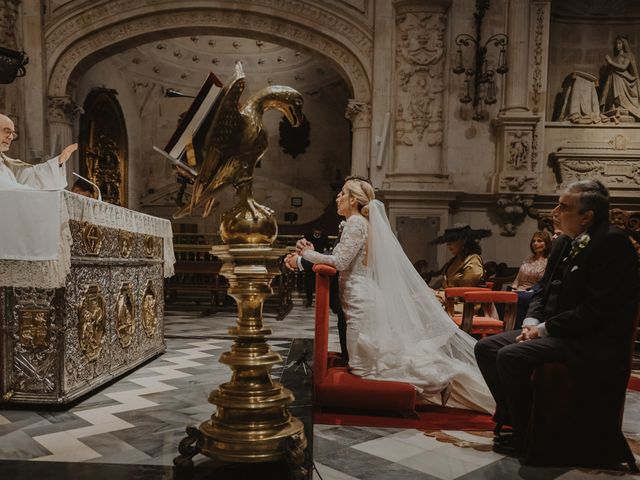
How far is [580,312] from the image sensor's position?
7.99 feet

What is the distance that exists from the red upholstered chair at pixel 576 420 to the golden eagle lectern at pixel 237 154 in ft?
5.15

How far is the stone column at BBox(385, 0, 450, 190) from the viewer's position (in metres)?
8.73

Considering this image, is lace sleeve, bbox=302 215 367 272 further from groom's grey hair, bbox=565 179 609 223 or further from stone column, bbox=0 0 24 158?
stone column, bbox=0 0 24 158

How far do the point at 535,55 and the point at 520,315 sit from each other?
5755 mm

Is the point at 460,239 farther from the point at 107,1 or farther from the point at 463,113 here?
the point at 107,1

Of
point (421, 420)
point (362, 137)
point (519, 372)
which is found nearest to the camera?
point (519, 372)

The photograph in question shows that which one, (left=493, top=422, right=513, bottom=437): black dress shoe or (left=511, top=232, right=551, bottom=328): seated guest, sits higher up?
(left=511, top=232, right=551, bottom=328): seated guest

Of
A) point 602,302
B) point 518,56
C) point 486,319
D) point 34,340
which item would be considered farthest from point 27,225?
point 518,56

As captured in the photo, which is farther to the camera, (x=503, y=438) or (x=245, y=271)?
(x=503, y=438)

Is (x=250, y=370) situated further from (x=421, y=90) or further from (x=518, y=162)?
(x=421, y=90)

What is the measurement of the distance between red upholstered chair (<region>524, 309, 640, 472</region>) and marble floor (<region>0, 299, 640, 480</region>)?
2.7 inches

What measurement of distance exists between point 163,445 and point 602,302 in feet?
7.31

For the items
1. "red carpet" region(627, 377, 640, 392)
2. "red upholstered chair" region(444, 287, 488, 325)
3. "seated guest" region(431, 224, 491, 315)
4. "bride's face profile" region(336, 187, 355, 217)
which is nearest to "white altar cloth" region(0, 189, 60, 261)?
"bride's face profile" region(336, 187, 355, 217)

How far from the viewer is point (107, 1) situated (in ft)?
30.2
